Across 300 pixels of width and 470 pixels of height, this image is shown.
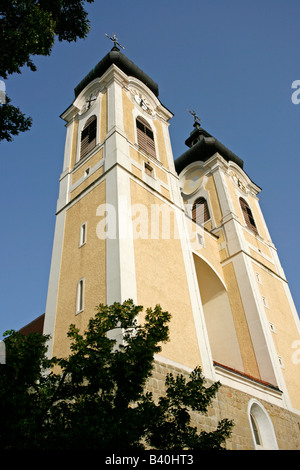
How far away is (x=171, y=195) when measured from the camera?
1703 centimetres

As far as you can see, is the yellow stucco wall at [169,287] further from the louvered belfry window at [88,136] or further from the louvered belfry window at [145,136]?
the louvered belfry window at [88,136]

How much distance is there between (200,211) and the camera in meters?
23.2

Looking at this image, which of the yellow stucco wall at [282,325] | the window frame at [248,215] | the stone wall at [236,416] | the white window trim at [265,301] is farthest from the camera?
the window frame at [248,215]

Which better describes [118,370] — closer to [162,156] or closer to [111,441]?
[111,441]

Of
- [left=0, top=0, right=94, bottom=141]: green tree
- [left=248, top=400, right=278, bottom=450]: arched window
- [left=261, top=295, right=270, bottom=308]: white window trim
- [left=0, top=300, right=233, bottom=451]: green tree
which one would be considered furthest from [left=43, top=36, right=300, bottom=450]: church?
[left=0, top=0, right=94, bottom=141]: green tree

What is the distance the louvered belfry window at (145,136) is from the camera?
18.0 metres

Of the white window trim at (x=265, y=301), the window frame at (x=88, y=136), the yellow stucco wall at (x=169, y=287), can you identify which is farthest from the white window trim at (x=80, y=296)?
the white window trim at (x=265, y=301)

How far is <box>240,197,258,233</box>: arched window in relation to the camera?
22500mm

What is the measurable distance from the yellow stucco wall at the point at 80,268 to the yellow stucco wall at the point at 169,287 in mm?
1127

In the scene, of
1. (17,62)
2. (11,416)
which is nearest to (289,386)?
(11,416)

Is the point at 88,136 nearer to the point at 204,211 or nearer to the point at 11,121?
the point at 204,211

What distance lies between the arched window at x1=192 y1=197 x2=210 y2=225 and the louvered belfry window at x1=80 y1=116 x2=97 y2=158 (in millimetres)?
7539

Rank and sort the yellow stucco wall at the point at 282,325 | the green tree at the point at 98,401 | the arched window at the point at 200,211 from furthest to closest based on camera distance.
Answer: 1. the arched window at the point at 200,211
2. the yellow stucco wall at the point at 282,325
3. the green tree at the point at 98,401

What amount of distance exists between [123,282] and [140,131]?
9092 millimetres
